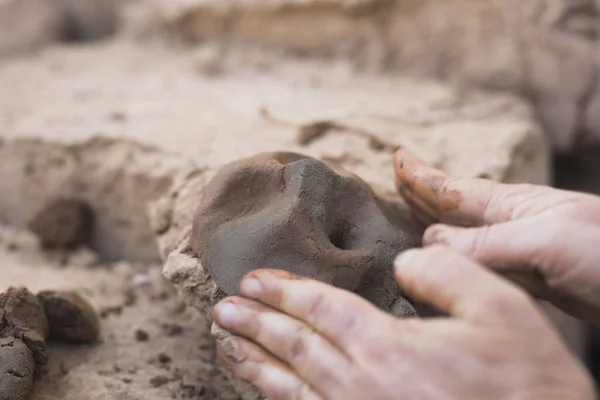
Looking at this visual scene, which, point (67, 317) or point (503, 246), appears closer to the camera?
point (503, 246)

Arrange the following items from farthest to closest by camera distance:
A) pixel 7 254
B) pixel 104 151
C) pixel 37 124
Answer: pixel 37 124 < pixel 104 151 < pixel 7 254

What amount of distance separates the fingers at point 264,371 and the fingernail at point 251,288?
79 millimetres

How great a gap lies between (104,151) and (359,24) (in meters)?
1.14

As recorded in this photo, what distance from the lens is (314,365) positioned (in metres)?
0.98

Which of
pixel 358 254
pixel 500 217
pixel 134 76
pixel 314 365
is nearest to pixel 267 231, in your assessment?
Result: pixel 358 254

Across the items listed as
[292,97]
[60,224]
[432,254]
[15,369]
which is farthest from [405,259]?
[292,97]

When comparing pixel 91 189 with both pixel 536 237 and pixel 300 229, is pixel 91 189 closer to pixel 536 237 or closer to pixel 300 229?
pixel 300 229

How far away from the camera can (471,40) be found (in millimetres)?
2391

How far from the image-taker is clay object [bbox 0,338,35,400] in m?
1.17

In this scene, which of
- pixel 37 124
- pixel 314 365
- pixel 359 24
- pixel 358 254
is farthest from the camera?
pixel 359 24

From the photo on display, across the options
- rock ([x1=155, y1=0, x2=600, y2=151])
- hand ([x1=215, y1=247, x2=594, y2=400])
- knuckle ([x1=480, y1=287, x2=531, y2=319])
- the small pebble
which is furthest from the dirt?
rock ([x1=155, y1=0, x2=600, y2=151])

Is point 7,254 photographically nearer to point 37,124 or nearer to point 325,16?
point 37,124

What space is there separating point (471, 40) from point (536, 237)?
1.48 meters

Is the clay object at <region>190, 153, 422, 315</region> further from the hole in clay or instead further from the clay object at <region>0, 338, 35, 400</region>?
the clay object at <region>0, 338, 35, 400</region>
